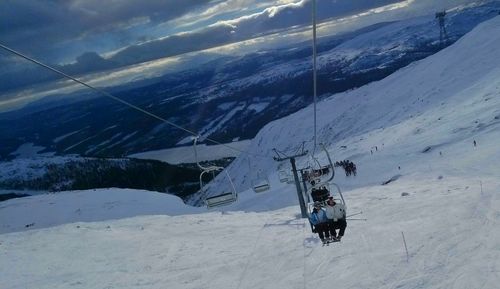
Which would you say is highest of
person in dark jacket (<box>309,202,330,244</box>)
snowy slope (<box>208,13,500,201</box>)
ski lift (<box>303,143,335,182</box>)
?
ski lift (<box>303,143,335,182</box>)

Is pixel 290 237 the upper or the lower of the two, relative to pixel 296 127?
upper

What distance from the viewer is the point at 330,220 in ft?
51.8

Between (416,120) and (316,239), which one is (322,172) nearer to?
(316,239)

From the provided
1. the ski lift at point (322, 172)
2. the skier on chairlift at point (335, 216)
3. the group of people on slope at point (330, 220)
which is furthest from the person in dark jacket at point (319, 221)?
the ski lift at point (322, 172)

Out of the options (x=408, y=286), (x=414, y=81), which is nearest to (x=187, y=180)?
(x=414, y=81)

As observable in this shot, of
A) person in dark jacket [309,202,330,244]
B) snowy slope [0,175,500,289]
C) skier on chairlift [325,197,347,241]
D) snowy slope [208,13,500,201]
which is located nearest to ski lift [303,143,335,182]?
skier on chairlift [325,197,347,241]

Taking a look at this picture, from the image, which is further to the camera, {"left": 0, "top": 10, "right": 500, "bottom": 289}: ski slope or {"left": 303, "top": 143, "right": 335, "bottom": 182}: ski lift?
{"left": 303, "top": 143, "right": 335, "bottom": 182}: ski lift

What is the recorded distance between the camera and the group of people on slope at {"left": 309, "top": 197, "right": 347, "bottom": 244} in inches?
615

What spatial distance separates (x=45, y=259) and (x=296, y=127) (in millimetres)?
146687

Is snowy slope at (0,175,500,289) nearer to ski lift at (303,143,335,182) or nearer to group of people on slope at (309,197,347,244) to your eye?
group of people on slope at (309,197,347,244)

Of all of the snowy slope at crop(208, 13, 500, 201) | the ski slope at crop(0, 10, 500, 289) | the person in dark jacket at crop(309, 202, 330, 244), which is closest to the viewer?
the ski slope at crop(0, 10, 500, 289)

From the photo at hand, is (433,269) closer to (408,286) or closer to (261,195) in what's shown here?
(408,286)

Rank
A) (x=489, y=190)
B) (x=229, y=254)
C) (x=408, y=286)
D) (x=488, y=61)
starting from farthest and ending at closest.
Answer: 1. (x=488, y=61)
2. (x=489, y=190)
3. (x=229, y=254)
4. (x=408, y=286)

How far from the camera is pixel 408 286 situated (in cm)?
1240
